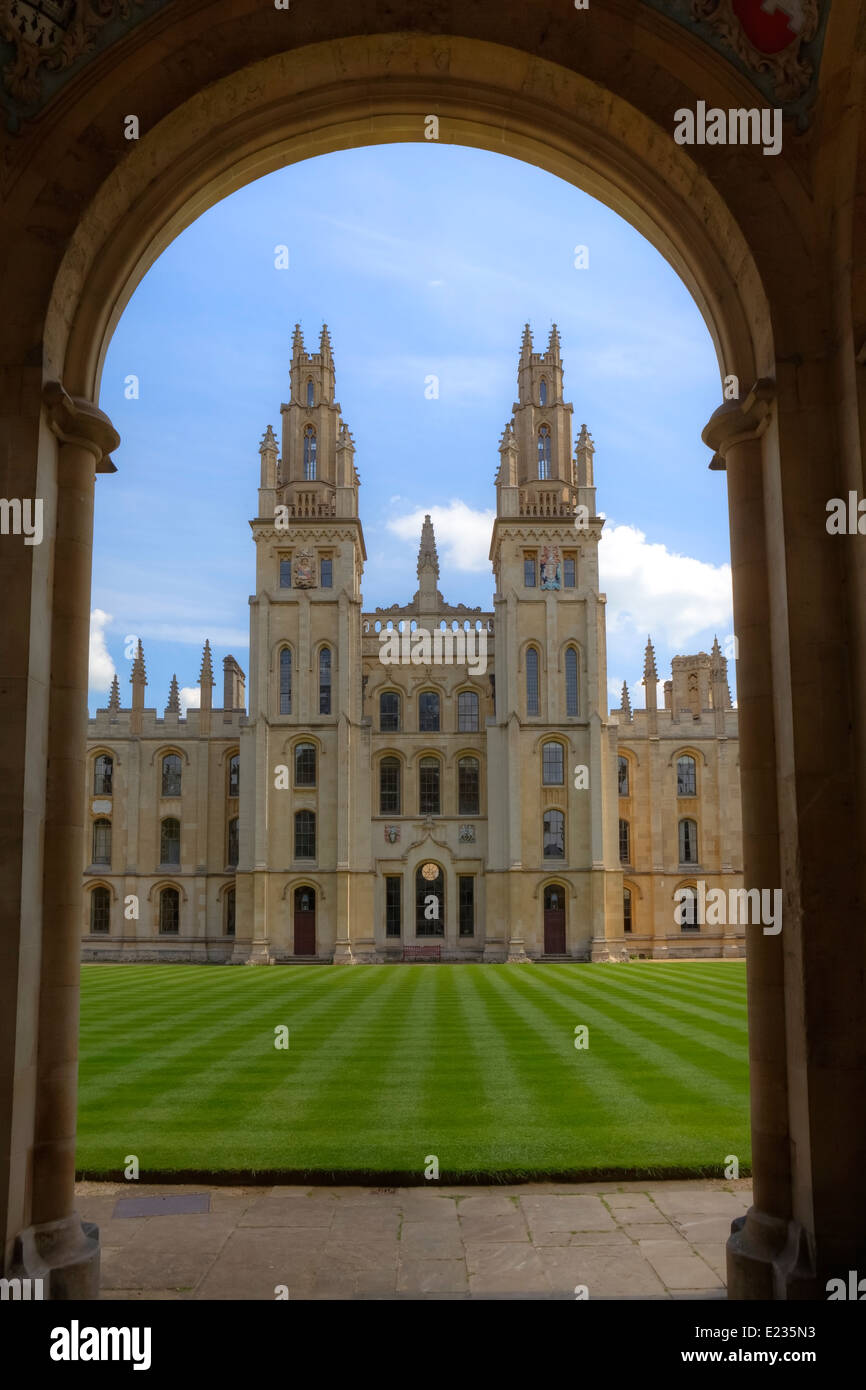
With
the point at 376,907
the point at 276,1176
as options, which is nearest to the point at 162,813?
the point at 376,907

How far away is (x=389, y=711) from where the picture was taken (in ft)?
174

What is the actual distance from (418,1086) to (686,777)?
1749 inches

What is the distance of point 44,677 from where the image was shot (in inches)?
253

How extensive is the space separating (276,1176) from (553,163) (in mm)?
8243

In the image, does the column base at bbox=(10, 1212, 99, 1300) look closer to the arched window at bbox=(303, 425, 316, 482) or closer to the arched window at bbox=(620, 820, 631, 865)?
the arched window at bbox=(303, 425, 316, 482)

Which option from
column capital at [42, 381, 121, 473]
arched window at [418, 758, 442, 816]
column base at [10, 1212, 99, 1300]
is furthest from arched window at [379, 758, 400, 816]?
column base at [10, 1212, 99, 1300]

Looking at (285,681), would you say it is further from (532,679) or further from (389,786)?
(532,679)

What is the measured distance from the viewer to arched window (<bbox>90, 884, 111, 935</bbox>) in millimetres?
53750

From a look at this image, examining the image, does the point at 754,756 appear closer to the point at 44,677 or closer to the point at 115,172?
the point at 44,677

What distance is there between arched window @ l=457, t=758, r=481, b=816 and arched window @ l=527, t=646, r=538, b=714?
155 inches

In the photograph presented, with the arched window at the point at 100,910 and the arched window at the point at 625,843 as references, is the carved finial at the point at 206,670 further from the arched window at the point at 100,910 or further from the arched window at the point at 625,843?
the arched window at the point at 625,843

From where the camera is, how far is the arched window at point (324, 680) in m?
50.7
